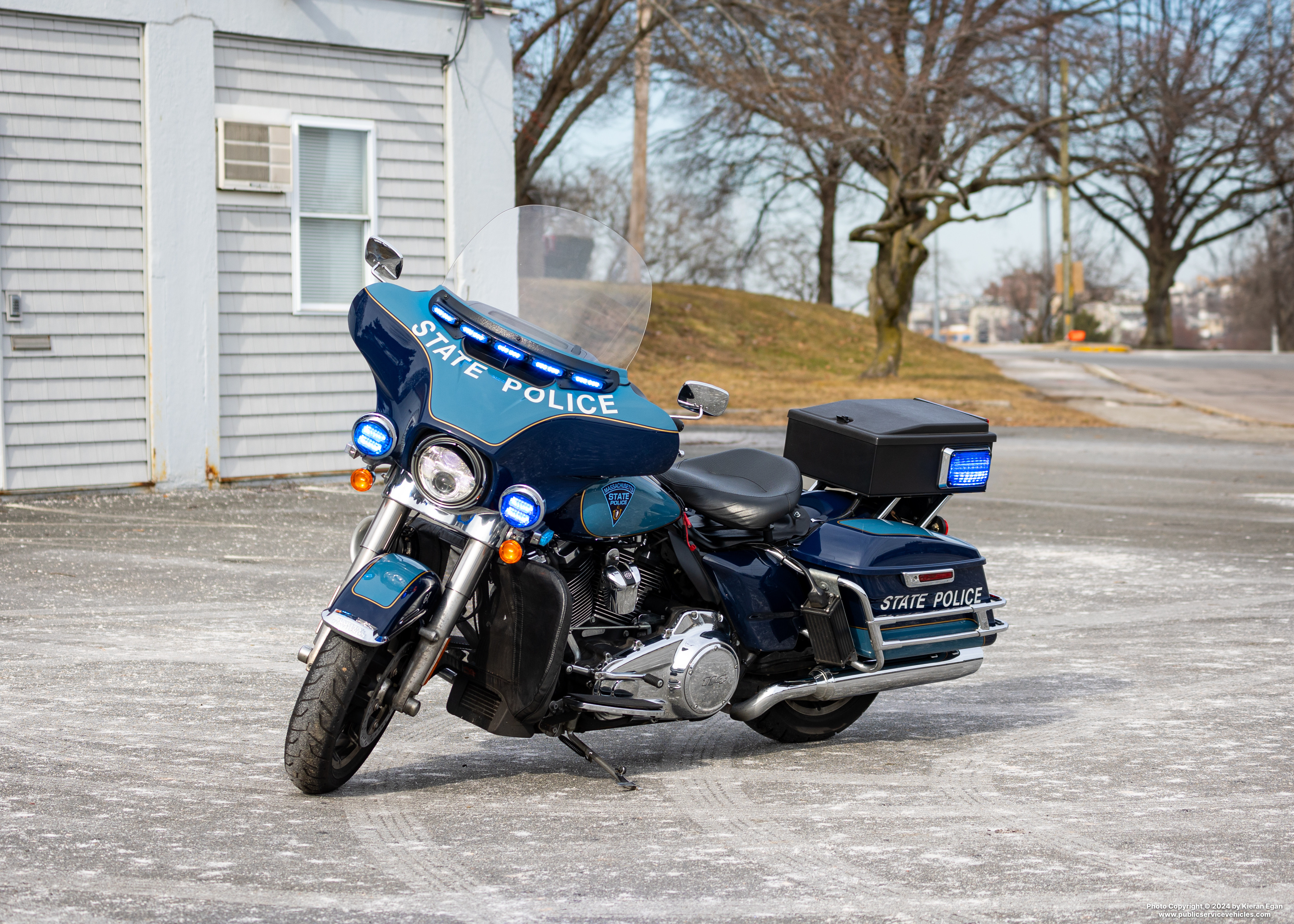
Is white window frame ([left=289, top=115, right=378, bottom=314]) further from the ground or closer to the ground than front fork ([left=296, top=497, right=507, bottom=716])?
further from the ground

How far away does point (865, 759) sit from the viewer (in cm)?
500

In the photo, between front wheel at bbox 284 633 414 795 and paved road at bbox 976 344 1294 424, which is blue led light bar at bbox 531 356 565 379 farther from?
paved road at bbox 976 344 1294 424

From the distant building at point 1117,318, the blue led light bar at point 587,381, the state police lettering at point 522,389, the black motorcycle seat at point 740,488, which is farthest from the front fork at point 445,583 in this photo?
the distant building at point 1117,318

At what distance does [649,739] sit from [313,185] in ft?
27.1

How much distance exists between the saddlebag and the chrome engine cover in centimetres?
23

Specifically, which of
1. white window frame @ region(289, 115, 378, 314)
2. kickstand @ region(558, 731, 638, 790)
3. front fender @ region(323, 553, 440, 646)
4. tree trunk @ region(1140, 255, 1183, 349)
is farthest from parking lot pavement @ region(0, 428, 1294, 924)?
tree trunk @ region(1140, 255, 1183, 349)

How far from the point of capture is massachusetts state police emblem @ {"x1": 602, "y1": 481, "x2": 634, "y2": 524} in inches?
173

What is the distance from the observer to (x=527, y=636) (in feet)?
14.0

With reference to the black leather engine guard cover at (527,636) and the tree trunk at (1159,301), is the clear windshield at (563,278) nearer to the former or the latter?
the black leather engine guard cover at (527,636)

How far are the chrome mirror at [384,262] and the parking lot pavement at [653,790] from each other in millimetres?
1610

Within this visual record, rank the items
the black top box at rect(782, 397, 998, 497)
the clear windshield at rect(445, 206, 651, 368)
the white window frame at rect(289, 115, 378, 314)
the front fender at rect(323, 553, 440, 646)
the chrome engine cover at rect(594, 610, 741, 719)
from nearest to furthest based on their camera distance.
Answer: the front fender at rect(323, 553, 440, 646), the chrome engine cover at rect(594, 610, 741, 719), the clear windshield at rect(445, 206, 651, 368), the black top box at rect(782, 397, 998, 497), the white window frame at rect(289, 115, 378, 314)

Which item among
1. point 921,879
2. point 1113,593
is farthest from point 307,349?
point 921,879

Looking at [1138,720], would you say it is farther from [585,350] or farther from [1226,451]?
[1226,451]

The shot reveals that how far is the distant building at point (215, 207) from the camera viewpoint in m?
10.9
